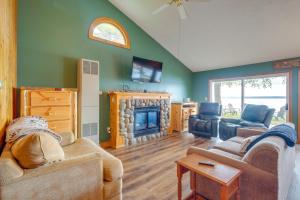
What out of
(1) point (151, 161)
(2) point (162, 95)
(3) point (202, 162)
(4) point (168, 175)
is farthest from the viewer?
(2) point (162, 95)

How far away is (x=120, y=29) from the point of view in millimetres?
4285

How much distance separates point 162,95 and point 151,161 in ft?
7.60

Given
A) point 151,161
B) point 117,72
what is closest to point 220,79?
point 117,72

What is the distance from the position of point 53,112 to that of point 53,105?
127mm

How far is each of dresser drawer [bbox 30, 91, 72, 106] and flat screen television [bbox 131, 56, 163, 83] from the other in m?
1.76

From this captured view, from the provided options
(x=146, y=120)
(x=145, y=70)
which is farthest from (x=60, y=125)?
(x=145, y=70)

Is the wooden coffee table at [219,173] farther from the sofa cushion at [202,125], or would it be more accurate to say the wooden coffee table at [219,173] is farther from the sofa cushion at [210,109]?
the sofa cushion at [210,109]

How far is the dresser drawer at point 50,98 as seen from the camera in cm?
271

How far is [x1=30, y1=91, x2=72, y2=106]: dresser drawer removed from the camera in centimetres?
271

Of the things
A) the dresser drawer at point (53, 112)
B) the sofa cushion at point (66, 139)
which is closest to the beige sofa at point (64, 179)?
the sofa cushion at point (66, 139)

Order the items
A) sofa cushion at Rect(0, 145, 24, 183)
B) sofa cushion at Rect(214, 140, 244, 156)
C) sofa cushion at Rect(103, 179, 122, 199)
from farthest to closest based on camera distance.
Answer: sofa cushion at Rect(214, 140, 244, 156) < sofa cushion at Rect(103, 179, 122, 199) < sofa cushion at Rect(0, 145, 24, 183)

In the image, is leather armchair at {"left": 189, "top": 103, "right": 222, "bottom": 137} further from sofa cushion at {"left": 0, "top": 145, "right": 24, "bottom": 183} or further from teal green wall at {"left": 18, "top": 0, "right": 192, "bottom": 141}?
sofa cushion at {"left": 0, "top": 145, "right": 24, "bottom": 183}

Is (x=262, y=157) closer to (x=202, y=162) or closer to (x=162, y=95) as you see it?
(x=202, y=162)

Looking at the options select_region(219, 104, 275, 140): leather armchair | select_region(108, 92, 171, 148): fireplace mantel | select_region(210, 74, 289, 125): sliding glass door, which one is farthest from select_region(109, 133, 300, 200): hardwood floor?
select_region(210, 74, 289, 125): sliding glass door
